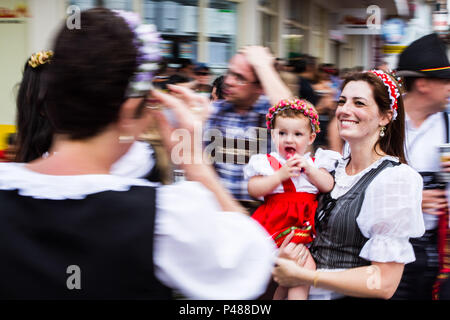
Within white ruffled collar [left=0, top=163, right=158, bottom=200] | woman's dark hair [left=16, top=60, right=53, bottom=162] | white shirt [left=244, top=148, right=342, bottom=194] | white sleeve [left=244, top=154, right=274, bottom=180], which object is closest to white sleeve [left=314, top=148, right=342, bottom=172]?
white shirt [left=244, top=148, right=342, bottom=194]

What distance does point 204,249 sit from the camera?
3.81 feet

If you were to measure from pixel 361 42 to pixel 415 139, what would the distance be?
16.5 metres

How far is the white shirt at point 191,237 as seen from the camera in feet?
3.78

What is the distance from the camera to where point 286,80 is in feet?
12.8

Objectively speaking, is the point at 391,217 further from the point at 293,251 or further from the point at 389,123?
the point at 389,123

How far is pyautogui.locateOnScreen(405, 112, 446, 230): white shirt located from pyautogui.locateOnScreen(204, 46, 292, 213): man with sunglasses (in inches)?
30.5

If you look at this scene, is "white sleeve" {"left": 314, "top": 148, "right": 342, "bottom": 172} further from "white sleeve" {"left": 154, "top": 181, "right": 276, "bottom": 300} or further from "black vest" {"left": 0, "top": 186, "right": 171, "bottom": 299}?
"black vest" {"left": 0, "top": 186, "right": 171, "bottom": 299}

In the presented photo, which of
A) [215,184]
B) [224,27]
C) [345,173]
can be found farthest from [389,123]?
[224,27]

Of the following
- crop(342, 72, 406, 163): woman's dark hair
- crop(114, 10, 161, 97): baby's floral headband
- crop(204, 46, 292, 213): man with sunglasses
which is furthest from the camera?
crop(204, 46, 292, 213): man with sunglasses

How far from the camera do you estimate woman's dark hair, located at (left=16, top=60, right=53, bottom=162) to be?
229 centimetres

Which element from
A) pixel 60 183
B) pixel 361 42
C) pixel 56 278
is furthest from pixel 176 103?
pixel 361 42

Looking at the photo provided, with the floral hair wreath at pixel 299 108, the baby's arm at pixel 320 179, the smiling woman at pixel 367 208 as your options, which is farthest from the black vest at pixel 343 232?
the floral hair wreath at pixel 299 108

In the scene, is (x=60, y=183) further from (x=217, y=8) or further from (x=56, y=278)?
(x=217, y=8)

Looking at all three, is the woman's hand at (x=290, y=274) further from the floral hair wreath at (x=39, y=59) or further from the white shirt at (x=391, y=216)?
the floral hair wreath at (x=39, y=59)
